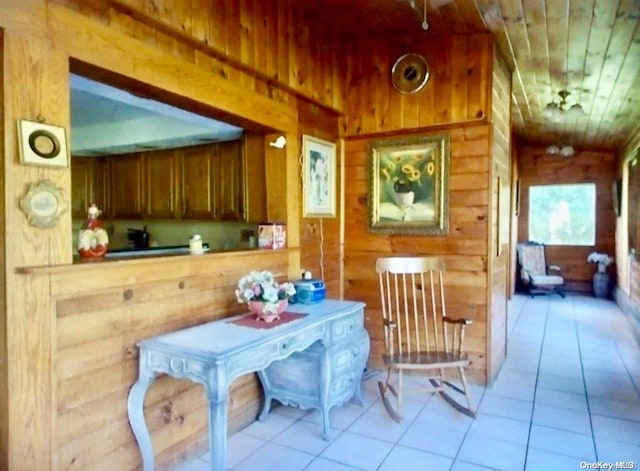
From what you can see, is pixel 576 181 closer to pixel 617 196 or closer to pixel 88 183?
pixel 617 196

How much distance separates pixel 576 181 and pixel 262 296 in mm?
7111

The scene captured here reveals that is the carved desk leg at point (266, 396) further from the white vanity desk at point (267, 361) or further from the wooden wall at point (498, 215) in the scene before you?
the wooden wall at point (498, 215)

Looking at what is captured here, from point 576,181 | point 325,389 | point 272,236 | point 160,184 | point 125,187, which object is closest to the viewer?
point 325,389

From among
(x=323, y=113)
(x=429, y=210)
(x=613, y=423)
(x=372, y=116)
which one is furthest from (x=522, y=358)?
(x=323, y=113)

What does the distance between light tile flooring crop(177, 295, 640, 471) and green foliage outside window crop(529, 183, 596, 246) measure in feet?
14.2

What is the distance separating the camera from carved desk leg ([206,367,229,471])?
5.88 ft

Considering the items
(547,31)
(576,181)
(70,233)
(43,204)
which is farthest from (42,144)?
(576,181)

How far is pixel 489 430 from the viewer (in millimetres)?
2658

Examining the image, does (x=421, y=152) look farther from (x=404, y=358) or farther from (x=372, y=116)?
(x=404, y=358)

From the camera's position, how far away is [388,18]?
3176mm

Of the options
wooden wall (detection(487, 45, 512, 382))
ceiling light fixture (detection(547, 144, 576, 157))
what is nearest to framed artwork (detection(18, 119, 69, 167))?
wooden wall (detection(487, 45, 512, 382))

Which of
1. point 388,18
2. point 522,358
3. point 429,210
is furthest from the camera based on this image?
point 522,358

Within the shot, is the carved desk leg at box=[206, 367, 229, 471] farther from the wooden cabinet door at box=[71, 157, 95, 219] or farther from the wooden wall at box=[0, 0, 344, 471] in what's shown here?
the wooden cabinet door at box=[71, 157, 95, 219]

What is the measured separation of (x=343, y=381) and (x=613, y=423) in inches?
65.0
